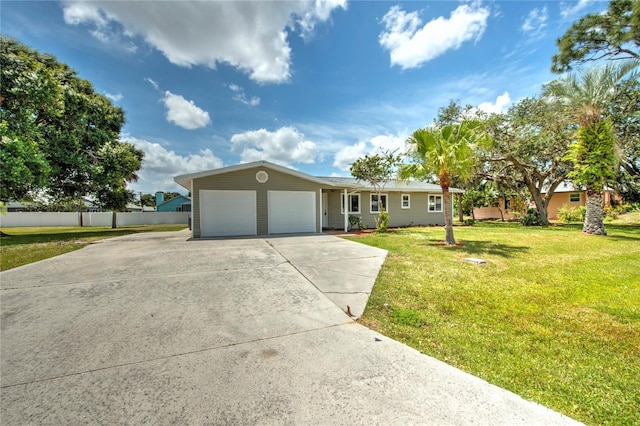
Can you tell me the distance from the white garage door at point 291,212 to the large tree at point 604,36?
1664 centimetres

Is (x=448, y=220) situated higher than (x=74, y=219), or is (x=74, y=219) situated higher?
(x=74, y=219)

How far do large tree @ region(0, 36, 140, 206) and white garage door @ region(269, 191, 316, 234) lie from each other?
1076 centimetres

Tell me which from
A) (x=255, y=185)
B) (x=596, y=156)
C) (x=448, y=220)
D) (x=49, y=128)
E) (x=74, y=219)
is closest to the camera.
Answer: (x=448, y=220)

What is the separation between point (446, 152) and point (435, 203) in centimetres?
1099

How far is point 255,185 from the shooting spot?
12.1 m

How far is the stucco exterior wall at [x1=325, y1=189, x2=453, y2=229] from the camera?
16.1m

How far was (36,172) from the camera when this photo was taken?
11828 millimetres

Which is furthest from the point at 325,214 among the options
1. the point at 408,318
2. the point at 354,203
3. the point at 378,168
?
the point at 408,318

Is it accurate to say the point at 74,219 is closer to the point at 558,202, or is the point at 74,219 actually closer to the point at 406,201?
the point at 406,201

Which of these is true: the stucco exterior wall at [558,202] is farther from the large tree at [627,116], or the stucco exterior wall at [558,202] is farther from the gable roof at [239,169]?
the gable roof at [239,169]

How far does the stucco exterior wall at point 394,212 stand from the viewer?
16078 millimetres

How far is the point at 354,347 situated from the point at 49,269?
7608mm

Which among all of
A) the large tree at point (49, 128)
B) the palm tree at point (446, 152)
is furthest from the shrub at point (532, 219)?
the large tree at point (49, 128)

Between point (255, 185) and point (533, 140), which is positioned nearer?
point (255, 185)
